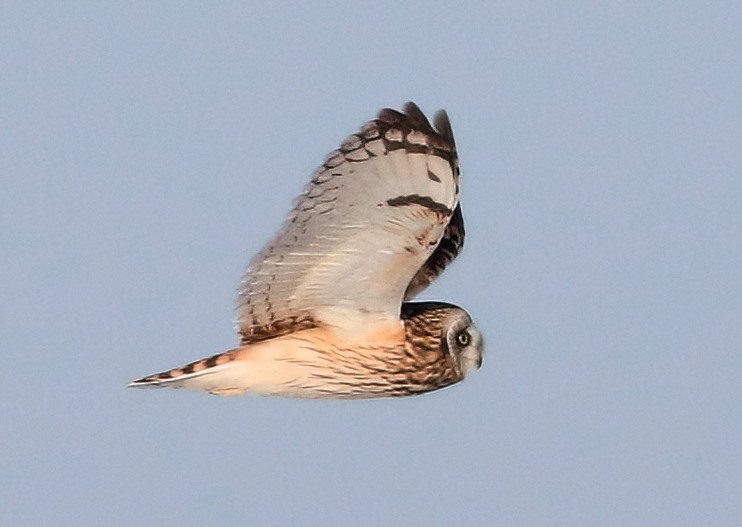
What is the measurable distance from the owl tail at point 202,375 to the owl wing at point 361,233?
145mm

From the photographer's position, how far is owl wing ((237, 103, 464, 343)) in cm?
613

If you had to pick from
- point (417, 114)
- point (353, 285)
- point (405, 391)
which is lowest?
point (405, 391)

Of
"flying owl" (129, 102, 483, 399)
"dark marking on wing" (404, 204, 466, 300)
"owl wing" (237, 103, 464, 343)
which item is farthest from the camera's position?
"dark marking on wing" (404, 204, 466, 300)

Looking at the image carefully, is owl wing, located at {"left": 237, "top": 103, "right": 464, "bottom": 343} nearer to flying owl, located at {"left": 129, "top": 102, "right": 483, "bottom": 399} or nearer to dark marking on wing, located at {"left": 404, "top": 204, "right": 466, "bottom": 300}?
flying owl, located at {"left": 129, "top": 102, "right": 483, "bottom": 399}

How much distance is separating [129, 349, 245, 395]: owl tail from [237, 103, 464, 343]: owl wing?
145 millimetres

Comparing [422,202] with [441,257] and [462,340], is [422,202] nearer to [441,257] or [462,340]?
[462,340]

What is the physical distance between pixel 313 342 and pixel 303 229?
0.67 metres

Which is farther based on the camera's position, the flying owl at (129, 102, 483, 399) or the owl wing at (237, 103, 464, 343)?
the flying owl at (129, 102, 483, 399)

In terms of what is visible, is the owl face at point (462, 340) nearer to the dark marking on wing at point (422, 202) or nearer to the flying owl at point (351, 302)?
the flying owl at point (351, 302)

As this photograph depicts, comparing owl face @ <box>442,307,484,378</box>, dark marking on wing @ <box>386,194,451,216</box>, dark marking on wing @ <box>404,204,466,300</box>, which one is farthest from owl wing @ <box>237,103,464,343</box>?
dark marking on wing @ <box>404,204,466,300</box>

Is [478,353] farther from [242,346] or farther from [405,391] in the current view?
[242,346]

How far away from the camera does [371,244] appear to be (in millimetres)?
6480

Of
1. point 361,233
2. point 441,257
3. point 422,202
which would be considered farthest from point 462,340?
point 422,202

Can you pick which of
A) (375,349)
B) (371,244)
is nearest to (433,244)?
(371,244)
